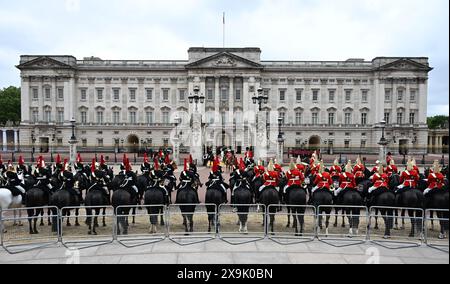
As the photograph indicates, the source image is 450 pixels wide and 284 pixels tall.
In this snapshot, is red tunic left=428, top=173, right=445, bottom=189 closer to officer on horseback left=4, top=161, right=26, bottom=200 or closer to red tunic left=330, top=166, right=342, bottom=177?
red tunic left=330, top=166, right=342, bottom=177

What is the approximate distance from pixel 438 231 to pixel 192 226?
7569 millimetres

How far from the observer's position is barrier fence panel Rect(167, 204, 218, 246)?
933cm

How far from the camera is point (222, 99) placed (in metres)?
64.2

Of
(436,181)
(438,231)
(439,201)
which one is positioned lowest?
(438,231)

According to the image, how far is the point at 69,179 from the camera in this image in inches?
438

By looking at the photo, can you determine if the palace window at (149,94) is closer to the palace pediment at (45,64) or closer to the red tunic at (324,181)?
the palace pediment at (45,64)

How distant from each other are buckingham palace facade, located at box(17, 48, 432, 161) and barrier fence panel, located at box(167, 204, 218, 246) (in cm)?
5101

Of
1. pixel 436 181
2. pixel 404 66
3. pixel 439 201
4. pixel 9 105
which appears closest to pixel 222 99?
pixel 404 66

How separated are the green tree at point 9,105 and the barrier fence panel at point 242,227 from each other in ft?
285

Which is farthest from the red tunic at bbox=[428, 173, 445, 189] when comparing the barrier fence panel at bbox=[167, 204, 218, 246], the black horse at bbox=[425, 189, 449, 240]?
the barrier fence panel at bbox=[167, 204, 218, 246]

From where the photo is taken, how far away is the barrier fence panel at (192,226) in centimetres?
933

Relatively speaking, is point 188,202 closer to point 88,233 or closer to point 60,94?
point 88,233

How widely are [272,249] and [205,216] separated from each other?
2.96 m
